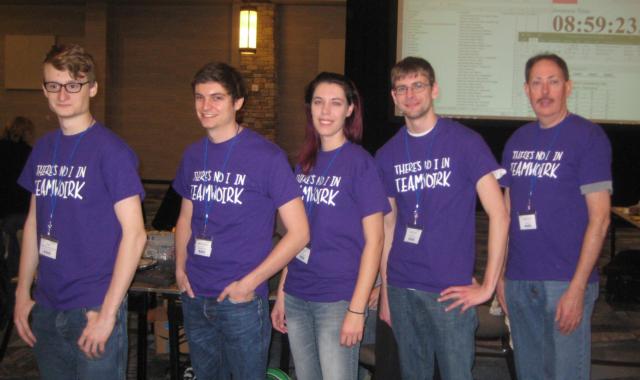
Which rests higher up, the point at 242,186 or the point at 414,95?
the point at 414,95

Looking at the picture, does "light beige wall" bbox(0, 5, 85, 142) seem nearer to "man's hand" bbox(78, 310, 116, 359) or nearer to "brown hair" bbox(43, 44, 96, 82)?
"brown hair" bbox(43, 44, 96, 82)

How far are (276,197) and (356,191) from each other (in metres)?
0.25

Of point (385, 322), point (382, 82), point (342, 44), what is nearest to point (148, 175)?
point (342, 44)

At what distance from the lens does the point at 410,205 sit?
207 cm

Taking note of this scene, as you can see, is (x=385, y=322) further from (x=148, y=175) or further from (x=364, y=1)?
(x=148, y=175)

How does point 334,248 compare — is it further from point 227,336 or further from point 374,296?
point 227,336

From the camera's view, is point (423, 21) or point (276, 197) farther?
point (423, 21)

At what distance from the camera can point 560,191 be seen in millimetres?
2086

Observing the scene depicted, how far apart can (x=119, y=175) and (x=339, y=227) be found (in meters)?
0.66

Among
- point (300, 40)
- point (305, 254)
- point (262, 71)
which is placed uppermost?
point (300, 40)

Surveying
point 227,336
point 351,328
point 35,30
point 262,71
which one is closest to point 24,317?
point 227,336

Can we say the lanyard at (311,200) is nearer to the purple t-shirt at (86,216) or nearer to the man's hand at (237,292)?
the man's hand at (237,292)

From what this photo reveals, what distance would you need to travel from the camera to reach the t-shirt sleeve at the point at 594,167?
203cm

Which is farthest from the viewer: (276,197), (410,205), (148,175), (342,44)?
(148,175)
